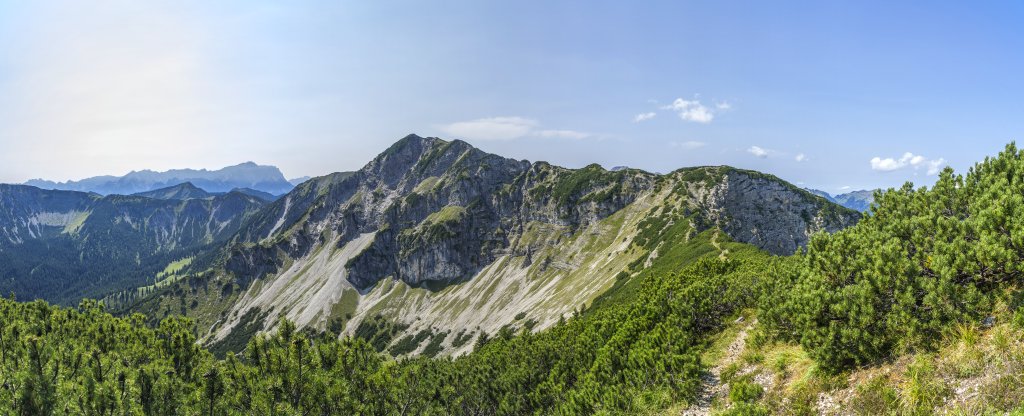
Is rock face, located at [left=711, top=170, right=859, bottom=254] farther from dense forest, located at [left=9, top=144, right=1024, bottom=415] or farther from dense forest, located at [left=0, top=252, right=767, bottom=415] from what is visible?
dense forest, located at [left=9, top=144, right=1024, bottom=415]

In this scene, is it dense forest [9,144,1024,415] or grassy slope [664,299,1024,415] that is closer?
grassy slope [664,299,1024,415]

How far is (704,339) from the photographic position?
25688 mm

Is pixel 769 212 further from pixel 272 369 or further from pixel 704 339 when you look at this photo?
pixel 272 369

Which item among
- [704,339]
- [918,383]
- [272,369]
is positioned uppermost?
[918,383]

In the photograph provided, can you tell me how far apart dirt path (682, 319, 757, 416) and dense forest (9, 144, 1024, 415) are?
0.41m

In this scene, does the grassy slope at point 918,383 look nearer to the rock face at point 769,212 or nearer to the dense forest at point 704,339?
the dense forest at point 704,339

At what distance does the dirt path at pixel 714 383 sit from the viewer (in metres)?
19.0

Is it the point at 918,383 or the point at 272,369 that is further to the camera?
the point at 272,369

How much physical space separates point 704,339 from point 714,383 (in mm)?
5243

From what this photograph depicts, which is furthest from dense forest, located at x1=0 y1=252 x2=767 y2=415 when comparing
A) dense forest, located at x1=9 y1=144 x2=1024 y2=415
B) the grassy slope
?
the grassy slope

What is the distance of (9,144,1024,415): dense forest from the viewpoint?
44.0 ft

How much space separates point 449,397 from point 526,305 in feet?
489

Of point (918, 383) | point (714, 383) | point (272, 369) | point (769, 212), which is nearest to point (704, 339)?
point (714, 383)

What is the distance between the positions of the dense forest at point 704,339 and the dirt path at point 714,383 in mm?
408
